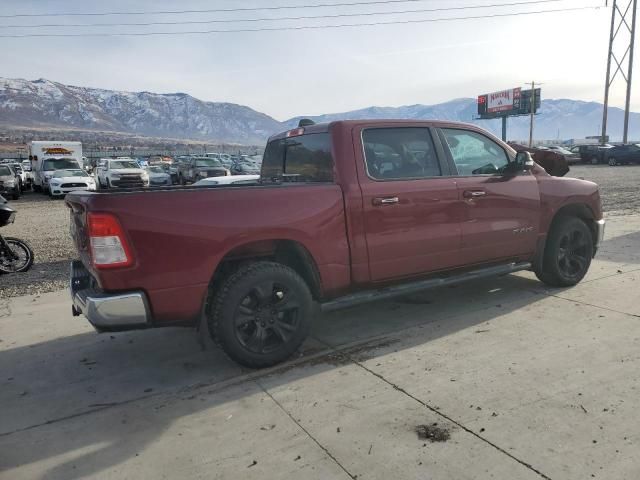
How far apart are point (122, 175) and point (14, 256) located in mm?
15901

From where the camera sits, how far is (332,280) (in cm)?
414

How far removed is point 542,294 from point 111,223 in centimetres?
447

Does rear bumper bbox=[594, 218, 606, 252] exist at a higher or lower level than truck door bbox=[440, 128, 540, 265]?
lower

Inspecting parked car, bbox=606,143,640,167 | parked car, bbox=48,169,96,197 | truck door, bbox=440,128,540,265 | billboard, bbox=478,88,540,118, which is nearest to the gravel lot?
parked car, bbox=48,169,96,197

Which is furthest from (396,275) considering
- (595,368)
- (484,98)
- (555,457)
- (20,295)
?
(484,98)

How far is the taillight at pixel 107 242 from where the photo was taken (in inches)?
130

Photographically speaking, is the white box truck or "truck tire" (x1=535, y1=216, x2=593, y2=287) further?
the white box truck

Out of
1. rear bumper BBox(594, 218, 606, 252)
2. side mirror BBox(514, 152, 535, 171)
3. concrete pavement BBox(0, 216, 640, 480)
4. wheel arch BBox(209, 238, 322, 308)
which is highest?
side mirror BBox(514, 152, 535, 171)

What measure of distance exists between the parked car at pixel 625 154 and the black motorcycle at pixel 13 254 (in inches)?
1537

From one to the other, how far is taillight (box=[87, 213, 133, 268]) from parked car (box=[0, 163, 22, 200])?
71.3 ft

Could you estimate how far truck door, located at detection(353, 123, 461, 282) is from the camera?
426cm

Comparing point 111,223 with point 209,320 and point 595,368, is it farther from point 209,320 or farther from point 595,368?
point 595,368

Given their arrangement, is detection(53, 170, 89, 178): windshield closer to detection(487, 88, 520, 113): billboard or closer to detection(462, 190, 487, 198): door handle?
detection(462, 190, 487, 198): door handle

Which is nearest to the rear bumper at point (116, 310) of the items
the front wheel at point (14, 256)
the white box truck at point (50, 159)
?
the front wheel at point (14, 256)
